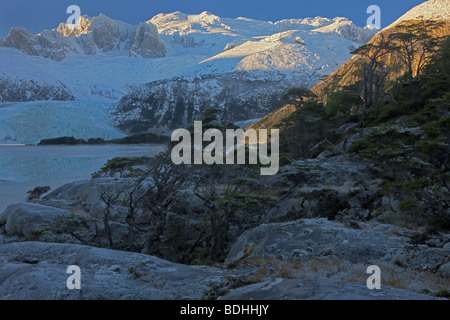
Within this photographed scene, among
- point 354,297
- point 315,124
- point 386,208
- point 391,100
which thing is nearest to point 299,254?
point 354,297

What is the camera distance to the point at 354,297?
3.65 metres

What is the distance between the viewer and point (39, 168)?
66375mm

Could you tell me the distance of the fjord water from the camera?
147 ft

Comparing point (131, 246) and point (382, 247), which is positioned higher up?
point (382, 247)

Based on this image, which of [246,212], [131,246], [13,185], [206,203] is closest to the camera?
[131,246]

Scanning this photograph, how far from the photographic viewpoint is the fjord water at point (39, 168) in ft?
147

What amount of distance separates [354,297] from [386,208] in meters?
9.45

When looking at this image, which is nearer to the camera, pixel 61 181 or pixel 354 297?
pixel 354 297

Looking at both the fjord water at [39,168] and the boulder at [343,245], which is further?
the fjord water at [39,168]

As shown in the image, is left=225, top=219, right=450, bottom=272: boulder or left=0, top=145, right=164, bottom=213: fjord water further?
left=0, top=145, right=164, bottom=213: fjord water

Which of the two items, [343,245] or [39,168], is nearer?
[343,245]

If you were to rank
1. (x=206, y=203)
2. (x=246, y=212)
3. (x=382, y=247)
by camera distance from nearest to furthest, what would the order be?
(x=382, y=247) → (x=206, y=203) → (x=246, y=212)
